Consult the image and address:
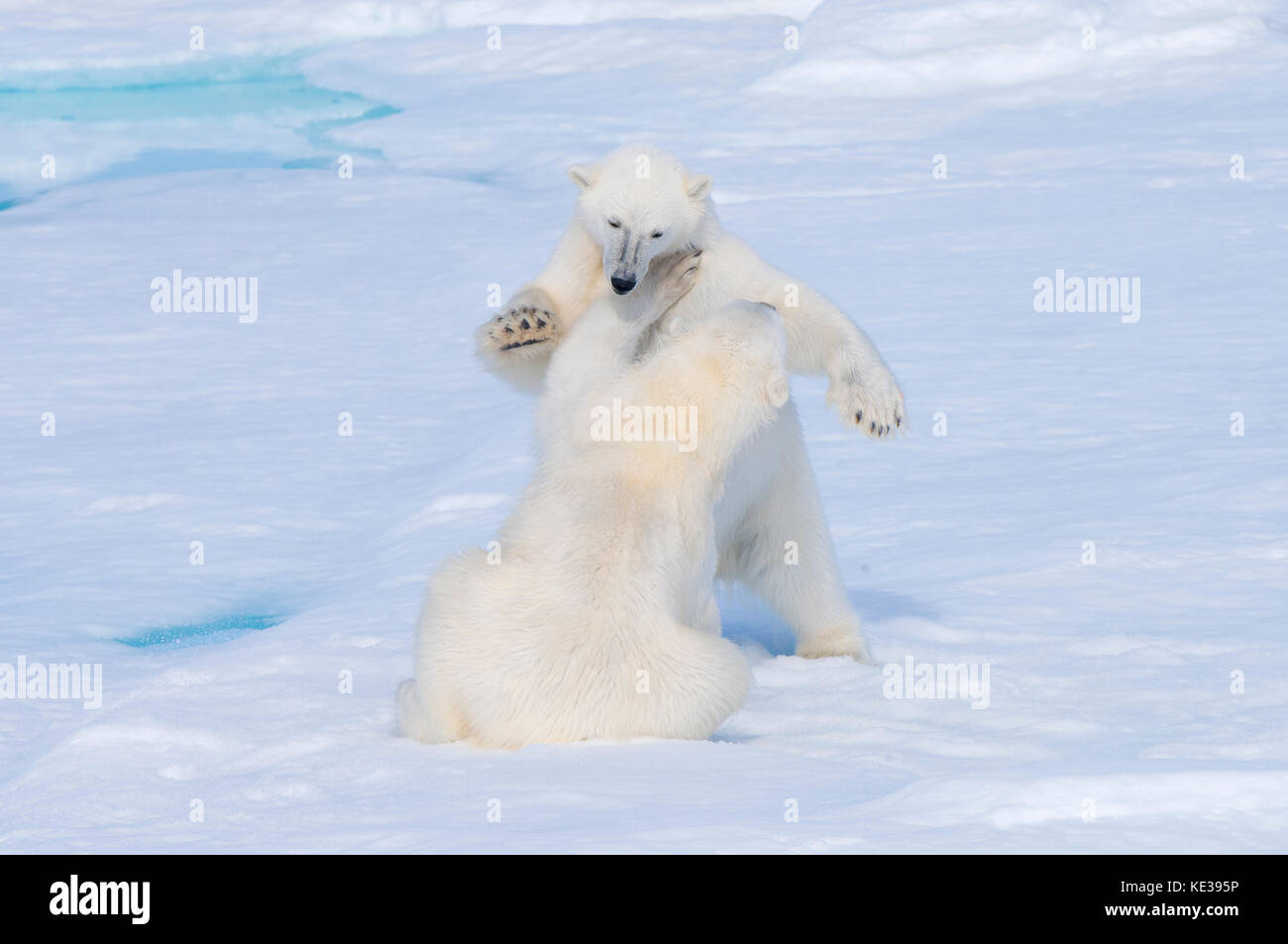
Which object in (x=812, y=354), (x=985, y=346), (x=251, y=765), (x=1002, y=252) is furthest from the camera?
(x=1002, y=252)

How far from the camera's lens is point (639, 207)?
324 cm

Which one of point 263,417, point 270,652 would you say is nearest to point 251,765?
point 270,652

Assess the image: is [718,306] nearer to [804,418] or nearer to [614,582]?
[614,582]

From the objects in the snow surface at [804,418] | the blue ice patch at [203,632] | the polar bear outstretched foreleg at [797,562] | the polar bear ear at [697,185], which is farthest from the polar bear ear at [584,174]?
the blue ice patch at [203,632]

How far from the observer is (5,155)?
1289 centimetres

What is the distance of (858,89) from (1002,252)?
16.2 ft

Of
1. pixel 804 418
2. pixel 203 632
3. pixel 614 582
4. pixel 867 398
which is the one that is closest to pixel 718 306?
pixel 867 398

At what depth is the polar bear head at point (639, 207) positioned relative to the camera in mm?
3213

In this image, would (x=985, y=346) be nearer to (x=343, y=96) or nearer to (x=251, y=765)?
(x=251, y=765)

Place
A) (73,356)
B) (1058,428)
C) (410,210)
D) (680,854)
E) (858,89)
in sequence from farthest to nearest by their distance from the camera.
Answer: (858,89), (410,210), (73,356), (1058,428), (680,854)

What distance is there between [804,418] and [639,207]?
8.87 feet

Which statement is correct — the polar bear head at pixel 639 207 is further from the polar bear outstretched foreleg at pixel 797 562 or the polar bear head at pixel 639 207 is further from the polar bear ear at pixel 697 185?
the polar bear outstretched foreleg at pixel 797 562

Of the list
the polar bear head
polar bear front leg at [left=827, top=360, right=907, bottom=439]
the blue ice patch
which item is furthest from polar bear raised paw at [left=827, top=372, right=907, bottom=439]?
the blue ice patch

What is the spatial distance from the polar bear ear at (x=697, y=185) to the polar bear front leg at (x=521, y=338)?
1.26 feet
